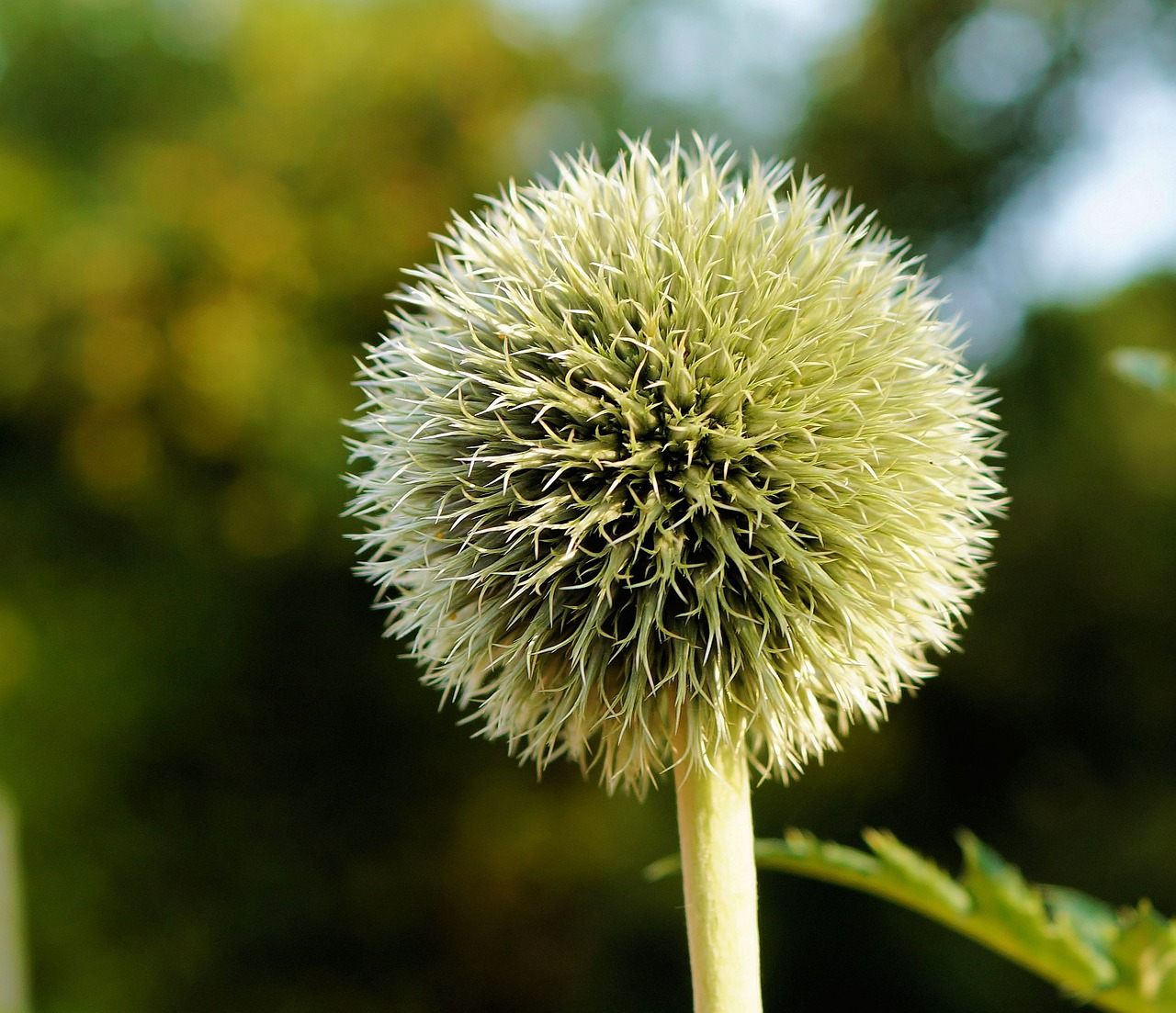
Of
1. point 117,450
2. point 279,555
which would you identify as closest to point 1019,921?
point 279,555

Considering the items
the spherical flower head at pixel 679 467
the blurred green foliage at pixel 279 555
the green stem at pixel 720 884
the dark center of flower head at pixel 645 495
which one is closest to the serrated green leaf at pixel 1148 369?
the spherical flower head at pixel 679 467

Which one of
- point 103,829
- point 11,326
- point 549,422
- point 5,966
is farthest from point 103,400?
point 549,422

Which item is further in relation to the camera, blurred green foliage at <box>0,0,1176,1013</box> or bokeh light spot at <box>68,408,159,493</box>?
bokeh light spot at <box>68,408,159,493</box>

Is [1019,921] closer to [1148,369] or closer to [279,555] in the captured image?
[1148,369]

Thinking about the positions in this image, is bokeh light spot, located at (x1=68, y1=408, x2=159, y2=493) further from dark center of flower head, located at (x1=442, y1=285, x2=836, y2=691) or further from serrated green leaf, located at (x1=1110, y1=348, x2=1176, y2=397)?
serrated green leaf, located at (x1=1110, y1=348, x2=1176, y2=397)

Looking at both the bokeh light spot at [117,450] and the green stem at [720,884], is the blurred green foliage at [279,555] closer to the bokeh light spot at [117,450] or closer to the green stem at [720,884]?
the bokeh light spot at [117,450]

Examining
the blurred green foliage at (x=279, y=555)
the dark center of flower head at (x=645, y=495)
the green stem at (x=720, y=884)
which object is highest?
the blurred green foliage at (x=279, y=555)

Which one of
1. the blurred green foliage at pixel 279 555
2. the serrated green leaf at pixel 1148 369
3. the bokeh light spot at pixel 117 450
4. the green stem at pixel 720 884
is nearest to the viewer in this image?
the green stem at pixel 720 884

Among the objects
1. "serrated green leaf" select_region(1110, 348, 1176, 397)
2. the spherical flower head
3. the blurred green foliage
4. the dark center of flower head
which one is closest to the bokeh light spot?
the blurred green foliage
